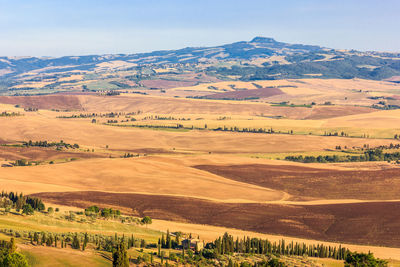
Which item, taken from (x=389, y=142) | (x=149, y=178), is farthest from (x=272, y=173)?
(x=389, y=142)

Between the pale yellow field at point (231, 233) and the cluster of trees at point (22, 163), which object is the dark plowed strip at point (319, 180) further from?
the cluster of trees at point (22, 163)

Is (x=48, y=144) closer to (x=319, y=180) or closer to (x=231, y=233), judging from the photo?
(x=319, y=180)

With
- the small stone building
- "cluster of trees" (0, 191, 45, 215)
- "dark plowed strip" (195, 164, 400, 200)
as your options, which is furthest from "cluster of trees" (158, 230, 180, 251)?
"dark plowed strip" (195, 164, 400, 200)

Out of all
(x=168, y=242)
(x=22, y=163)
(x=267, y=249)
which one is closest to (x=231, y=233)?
(x=267, y=249)

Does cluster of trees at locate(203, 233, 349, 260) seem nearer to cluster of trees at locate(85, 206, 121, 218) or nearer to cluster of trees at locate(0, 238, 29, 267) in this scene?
cluster of trees at locate(85, 206, 121, 218)

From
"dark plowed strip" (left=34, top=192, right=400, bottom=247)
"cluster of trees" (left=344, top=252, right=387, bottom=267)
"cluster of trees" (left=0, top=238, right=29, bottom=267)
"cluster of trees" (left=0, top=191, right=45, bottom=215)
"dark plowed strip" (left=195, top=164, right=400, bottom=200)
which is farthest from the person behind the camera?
"dark plowed strip" (left=195, top=164, right=400, bottom=200)

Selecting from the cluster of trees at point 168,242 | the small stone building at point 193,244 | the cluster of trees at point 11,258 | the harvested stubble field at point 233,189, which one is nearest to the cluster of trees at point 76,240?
the cluster of trees at point 168,242
